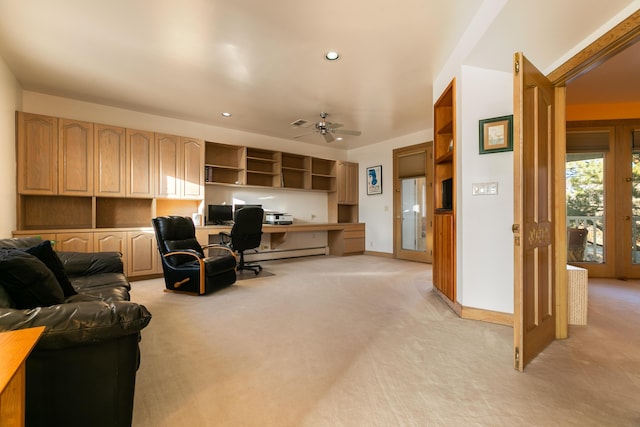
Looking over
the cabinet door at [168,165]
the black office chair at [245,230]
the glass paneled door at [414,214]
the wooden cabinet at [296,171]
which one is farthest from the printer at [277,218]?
the glass paneled door at [414,214]

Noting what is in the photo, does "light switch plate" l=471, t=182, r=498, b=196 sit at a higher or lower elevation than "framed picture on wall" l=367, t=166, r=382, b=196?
lower

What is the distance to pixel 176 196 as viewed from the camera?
450 centimetres

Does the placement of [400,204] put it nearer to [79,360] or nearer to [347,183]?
[347,183]

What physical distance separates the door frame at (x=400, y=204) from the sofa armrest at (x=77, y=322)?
530 cm

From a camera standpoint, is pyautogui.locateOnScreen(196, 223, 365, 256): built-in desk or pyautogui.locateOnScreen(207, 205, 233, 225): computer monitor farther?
pyautogui.locateOnScreen(196, 223, 365, 256): built-in desk

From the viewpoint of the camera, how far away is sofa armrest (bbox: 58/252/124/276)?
8.27ft

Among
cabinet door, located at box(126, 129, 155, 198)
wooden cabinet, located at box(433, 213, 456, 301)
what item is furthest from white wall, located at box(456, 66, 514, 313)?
cabinet door, located at box(126, 129, 155, 198)

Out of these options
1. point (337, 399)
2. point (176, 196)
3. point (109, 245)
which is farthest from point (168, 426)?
point (176, 196)

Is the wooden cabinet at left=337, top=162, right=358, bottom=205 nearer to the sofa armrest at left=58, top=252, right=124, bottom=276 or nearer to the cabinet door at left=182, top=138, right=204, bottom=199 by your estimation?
the cabinet door at left=182, top=138, right=204, bottom=199

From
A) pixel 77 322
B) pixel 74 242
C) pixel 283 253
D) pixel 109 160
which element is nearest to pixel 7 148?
pixel 109 160

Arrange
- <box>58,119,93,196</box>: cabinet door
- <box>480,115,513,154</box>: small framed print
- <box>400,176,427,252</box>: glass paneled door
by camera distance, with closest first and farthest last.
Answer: <box>480,115,513,154</box>: small framed print
<box>58,119,93,196</box>: cabinet door
<box>400,176,427,252</box>: glass paneled door

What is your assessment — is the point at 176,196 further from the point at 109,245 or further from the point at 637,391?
the point at 637,391

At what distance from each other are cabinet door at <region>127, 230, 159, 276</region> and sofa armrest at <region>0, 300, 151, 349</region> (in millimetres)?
3276

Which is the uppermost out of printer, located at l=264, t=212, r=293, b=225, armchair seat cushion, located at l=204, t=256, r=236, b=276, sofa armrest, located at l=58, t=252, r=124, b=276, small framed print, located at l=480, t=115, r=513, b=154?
small framed print, located at l=480, t=115, r=513, b=154
